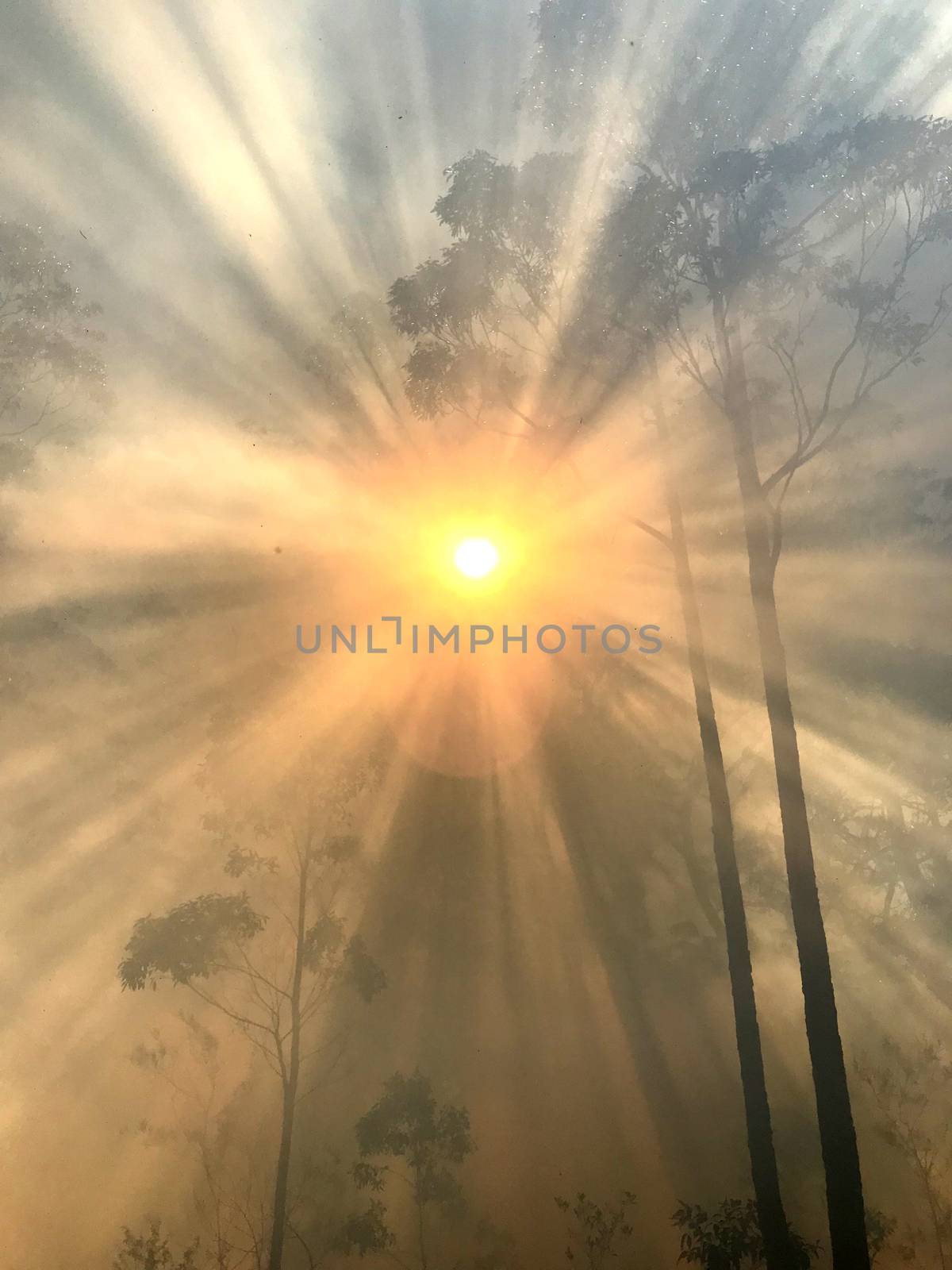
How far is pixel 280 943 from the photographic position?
A: 30.4 feet

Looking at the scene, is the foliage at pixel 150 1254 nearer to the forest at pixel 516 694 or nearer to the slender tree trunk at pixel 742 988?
the forest at pixel 516 694

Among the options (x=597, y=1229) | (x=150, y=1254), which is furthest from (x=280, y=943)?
(x=597, y=1229)

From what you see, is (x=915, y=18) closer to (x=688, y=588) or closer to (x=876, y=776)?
(x=688, y=588)

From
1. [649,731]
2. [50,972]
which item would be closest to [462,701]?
[649,731]

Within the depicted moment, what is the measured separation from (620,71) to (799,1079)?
11220 mm

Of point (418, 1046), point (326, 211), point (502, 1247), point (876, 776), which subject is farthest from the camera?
point (876, 776)

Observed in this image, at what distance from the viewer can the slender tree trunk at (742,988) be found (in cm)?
613

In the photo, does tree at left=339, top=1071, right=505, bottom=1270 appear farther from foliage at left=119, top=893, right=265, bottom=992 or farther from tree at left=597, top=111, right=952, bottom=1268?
tree at left=597, top=111, right=952, bottom=1268

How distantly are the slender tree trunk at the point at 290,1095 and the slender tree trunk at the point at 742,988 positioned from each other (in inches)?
170

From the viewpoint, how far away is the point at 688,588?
7883 millimetres

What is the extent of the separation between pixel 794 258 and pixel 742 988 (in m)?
6.97

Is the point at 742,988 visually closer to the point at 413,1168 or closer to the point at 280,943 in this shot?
the point at 413,1168

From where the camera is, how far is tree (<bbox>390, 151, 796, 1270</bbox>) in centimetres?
806

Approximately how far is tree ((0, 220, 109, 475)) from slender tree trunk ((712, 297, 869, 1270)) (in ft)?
27.9
